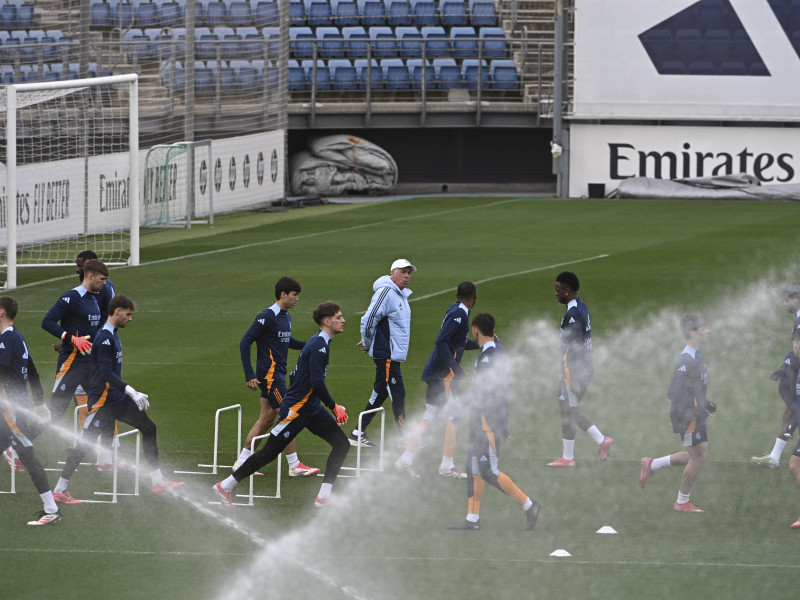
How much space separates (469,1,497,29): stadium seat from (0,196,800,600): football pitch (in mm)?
15156

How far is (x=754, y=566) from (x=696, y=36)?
31.0 m

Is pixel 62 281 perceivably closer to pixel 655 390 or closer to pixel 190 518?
pixel 655 390

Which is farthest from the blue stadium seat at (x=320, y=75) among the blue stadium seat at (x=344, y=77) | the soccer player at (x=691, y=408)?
the soccer player at (x=691, y=408)

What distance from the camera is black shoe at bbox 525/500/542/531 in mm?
11023

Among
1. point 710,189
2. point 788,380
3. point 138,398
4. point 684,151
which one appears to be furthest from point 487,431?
point 684,151

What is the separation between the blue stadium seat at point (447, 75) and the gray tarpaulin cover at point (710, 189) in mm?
6352

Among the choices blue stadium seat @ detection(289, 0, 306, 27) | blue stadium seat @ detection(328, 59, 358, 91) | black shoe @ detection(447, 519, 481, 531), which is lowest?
black shoe @ detection(447, 519, 481, 531)

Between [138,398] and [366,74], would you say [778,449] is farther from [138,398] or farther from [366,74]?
[366,74]

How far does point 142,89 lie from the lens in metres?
34.2

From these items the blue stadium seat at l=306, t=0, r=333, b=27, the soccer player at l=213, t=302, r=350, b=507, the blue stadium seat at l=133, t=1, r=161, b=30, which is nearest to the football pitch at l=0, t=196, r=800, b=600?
the soccer player at l=213, t=302, r=350, b=507

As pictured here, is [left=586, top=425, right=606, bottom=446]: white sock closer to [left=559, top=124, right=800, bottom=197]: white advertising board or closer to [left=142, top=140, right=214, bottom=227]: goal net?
[left=142, top=140, right=214, bottom=227]: goal net

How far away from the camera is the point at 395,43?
139ft

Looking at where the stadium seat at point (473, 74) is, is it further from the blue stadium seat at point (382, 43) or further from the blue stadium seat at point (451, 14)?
the blue stadium seat at point (451, 14)

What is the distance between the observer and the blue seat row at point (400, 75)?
135 feet
